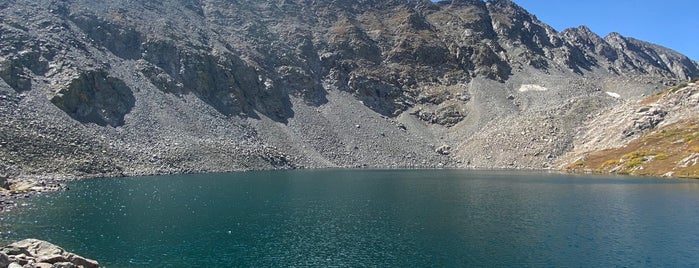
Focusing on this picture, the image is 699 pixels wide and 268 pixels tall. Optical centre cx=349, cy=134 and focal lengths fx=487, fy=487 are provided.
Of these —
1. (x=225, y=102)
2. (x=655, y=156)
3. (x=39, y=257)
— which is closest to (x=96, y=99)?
(x=225, y=102)

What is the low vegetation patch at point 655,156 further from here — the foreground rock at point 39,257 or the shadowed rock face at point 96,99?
the shadowed rock face at point 96,99

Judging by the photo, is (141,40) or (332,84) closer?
(141,40)

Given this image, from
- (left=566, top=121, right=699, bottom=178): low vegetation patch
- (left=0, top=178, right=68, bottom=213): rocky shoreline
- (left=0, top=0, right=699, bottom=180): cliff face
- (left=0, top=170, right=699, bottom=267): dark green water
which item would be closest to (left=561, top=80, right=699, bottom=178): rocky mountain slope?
(left=566, top=121, right=699, bottom=178): low vegetation patch

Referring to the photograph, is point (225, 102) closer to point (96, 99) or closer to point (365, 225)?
point (96, 99)

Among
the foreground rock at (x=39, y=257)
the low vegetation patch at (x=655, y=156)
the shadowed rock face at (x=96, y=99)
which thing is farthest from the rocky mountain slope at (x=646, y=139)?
the shadowed rock face at (x=96, y=99)

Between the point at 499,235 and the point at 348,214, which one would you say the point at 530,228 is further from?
the point at 348,214

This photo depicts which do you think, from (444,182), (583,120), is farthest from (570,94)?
(444,182)
